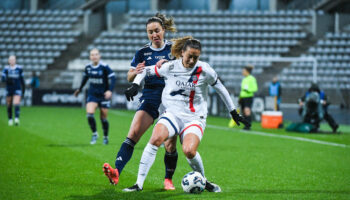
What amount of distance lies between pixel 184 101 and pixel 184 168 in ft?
8.51

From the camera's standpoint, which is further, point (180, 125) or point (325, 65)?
point (325, 65)

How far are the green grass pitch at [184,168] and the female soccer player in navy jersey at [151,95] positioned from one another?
1.28ft

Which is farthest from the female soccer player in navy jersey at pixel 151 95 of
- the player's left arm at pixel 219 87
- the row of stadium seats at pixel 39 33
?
the row of stadium seats at pixel 39 33

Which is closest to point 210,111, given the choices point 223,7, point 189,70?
point 223,7

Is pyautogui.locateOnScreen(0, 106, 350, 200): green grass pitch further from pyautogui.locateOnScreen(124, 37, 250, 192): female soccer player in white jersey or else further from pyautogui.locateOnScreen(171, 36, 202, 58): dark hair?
pyautogui.locateOnScreen(171, 36, 202, 58): dark hair

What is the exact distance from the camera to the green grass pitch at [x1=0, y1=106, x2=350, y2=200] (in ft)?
21.0

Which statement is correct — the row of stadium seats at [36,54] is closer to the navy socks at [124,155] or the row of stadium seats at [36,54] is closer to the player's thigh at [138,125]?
the player's thigh at [138,125]

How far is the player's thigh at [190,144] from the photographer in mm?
6039

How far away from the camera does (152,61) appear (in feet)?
22.8

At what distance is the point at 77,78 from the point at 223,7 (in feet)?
36.9

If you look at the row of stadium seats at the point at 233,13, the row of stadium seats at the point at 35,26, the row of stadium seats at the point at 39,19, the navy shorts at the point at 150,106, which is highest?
the row of stadium seats at the point at 233,13

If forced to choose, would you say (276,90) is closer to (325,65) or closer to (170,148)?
(325,65)

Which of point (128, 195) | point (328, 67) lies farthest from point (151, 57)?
point (328, 67)

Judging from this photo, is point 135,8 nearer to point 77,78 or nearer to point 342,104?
point 77,78
